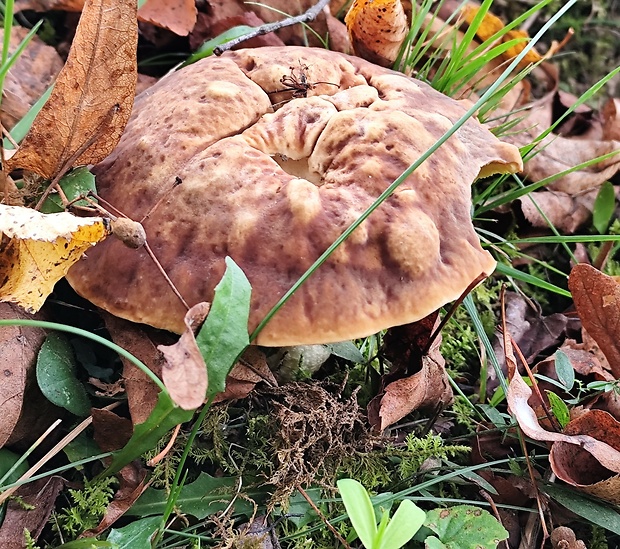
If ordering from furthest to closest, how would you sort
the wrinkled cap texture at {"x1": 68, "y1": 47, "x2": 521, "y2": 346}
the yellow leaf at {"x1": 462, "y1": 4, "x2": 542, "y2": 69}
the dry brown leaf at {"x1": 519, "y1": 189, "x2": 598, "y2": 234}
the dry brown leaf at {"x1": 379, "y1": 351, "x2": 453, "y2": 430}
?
1. the yellow leaf at {"x1": 462, "y1": 4, "x2": 542, "y2": 69}
2. the dry brown leaf at {"x1": 519, "y1": 189, "x2": 598, "y2": 234}
3. the dry brown leaf at {"x1": 379, "y1": 351, "x2": 453, "y2": 430}
4. the wrinkled cap texture at {"x1": 68, "y1": 47, "x2": 521, "y2": 346}

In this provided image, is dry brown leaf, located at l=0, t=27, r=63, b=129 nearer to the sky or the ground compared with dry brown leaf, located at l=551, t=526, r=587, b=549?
nearer to the ground

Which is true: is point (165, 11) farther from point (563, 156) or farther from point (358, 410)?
point (563, 156)

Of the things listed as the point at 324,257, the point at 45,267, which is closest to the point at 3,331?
the point at 45,267

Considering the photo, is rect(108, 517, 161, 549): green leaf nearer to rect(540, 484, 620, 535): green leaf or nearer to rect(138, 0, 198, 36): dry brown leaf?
rect(540, 484, 620, 535): green leaf

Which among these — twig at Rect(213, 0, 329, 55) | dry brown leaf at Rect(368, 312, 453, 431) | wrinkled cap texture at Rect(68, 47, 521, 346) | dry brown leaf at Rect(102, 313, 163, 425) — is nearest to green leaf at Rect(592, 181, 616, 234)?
wrinkled cap texture at Rect(68, 47, 521, 346)

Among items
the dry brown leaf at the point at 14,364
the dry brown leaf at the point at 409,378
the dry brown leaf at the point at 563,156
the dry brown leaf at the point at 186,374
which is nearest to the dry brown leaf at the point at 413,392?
the dry brown leaf at the point at 409,378

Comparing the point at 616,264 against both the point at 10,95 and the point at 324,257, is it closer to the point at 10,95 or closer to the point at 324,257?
the point at 324,257
